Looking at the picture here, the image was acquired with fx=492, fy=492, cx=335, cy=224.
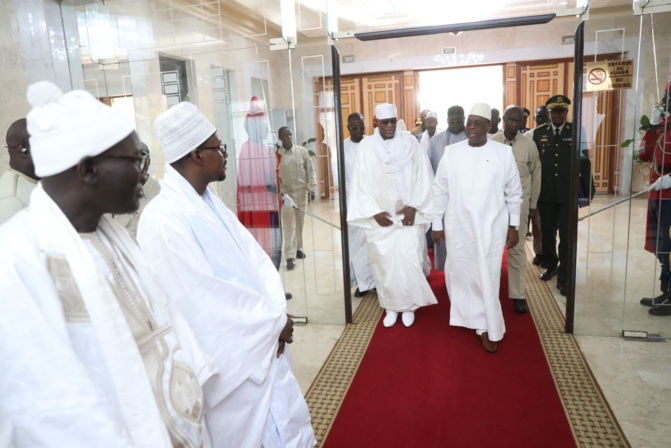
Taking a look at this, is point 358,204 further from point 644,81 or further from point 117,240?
point 117,240

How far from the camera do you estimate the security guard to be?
14.3ft

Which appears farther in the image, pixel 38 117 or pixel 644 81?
pixel 644 81

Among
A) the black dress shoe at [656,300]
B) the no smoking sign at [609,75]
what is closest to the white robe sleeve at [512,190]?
the no smoking sign at [609,75]

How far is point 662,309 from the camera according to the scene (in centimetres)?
366

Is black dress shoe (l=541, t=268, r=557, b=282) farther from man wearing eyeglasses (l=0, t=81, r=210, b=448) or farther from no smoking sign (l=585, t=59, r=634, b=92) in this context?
man wearing eyeglasses (l=0, t=81, r=210, b=448)

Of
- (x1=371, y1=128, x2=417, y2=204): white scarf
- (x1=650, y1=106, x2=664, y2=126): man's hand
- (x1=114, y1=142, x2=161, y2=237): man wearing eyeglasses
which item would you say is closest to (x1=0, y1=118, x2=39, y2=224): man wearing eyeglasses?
(x1=114, y1=142, x2=161, y2=237): man wearing eyeglasses

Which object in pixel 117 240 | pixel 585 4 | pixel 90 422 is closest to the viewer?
pixel 90 422

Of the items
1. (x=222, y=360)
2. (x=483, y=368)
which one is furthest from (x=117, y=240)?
(x=483, y=368)

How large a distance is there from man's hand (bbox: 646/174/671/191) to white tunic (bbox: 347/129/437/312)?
5.02 feet

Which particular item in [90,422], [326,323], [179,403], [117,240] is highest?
[117,240]

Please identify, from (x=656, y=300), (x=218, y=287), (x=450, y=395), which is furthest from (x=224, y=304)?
(x=656, y=300)

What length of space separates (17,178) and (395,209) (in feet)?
8.34

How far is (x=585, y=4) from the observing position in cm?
310

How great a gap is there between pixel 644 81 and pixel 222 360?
10.5 feet
